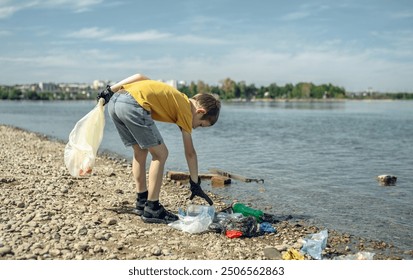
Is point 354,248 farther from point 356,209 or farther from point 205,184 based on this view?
point 205,184

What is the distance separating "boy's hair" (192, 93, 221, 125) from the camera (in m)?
5.44

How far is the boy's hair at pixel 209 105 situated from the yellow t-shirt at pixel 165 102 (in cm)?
17

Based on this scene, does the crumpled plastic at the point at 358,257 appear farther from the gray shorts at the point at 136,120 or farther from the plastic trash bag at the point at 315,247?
the gray shorts at the point at 136,120

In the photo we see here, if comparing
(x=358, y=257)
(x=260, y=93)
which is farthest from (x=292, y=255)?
(x=260, y=93)

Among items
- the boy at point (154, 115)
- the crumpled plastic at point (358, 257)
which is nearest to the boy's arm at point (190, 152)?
the boy at point (154, 115)

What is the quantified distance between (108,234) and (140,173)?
1084 mm

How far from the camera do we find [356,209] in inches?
315

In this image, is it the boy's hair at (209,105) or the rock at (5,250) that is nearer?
the rock at (5,250)

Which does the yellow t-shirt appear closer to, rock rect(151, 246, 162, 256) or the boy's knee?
the boy's knee

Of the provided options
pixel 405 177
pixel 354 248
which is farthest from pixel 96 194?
pixel 405 177

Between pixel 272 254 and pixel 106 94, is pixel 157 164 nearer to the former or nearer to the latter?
pixel 106 94

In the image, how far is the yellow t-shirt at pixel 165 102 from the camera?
208 inches

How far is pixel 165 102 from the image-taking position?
5.33 meters

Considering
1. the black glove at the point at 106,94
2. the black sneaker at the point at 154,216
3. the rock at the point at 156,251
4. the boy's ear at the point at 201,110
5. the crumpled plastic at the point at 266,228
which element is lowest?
the crumpled plastic at the point at 266,228
